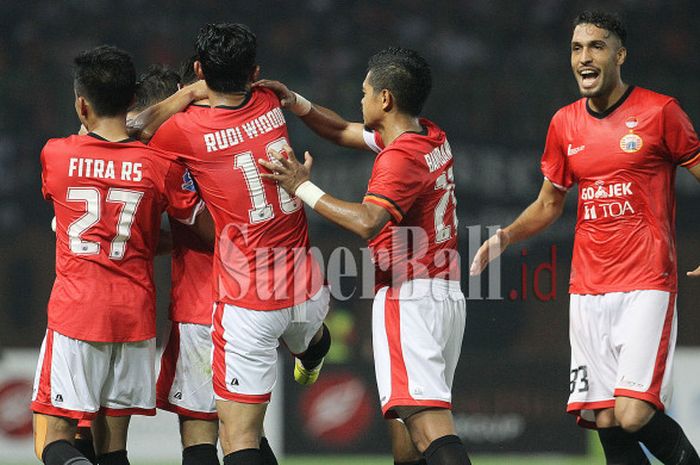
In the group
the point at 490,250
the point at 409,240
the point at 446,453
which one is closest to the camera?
the point at 446,453

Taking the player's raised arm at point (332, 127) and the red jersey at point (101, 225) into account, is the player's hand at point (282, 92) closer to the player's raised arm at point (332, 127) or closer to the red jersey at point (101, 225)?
the player's raised arm at point (332, 127)

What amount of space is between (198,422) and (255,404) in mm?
425

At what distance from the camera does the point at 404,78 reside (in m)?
4.59

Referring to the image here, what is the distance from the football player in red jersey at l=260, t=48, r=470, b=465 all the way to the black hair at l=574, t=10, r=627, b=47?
2.55 feet

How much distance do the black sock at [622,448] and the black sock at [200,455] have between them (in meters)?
1.66

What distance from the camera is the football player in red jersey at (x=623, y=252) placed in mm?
4727

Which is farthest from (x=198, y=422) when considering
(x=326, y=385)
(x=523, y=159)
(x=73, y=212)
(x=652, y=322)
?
(x=523, y=159)

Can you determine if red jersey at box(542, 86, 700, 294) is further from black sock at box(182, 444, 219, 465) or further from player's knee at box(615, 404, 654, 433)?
black sock at box(182, 444, 219, 465)

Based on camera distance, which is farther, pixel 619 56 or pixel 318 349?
pixel 318 349

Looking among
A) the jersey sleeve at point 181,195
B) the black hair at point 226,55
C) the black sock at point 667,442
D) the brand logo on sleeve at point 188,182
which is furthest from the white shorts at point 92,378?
the black sock at point 667,442

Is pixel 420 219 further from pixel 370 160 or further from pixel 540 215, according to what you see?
pixel 370 160

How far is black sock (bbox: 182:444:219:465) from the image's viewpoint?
4.79m

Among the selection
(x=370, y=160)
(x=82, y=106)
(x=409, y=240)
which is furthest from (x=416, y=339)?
(x=370, y=160)

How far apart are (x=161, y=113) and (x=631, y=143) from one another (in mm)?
1942
